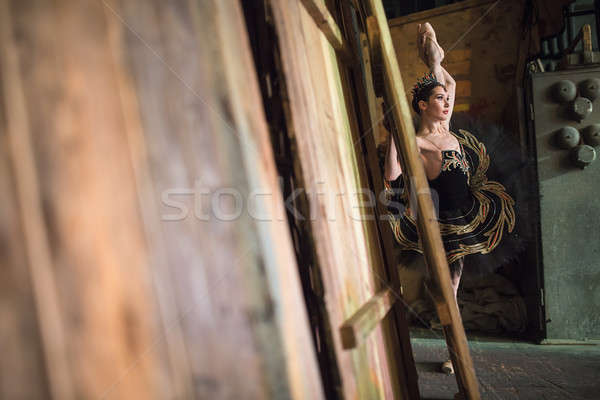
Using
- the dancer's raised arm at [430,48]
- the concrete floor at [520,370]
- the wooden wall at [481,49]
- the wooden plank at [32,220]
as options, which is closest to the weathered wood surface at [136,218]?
the wooden plank at [32,220]

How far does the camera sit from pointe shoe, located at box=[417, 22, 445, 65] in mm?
2463

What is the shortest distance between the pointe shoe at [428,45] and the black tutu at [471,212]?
2.35 feet

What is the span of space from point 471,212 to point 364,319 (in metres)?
2.48

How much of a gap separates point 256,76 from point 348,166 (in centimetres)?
69

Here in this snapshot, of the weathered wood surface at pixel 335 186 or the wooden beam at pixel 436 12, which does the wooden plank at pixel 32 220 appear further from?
the wooden beam at pixel 436 12

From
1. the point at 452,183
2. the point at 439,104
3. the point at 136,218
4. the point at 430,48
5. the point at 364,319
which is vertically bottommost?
the point at 364,319

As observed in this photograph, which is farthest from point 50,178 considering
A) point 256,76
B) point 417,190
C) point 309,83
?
point 417,190

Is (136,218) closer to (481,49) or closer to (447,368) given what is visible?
(447,368)

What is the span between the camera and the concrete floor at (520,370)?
2395 millimetres

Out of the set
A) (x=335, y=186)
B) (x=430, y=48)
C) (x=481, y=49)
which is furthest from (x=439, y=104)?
(x=481, y=49)

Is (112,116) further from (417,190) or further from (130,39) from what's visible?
(417,190)

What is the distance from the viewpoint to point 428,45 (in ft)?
8.30

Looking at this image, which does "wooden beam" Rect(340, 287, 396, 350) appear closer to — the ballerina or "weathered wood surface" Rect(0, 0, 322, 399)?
"weathered wood surface" Rect(0, 0, 322, 399)

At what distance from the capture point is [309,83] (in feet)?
3.61
